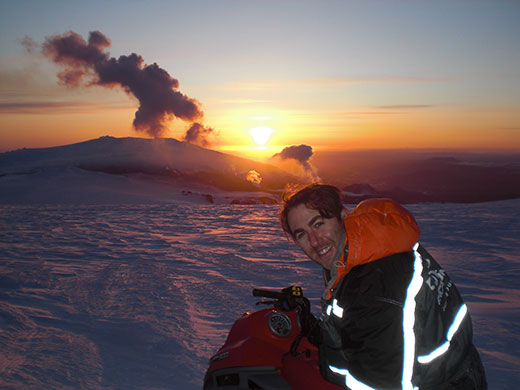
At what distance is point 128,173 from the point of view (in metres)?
23.0

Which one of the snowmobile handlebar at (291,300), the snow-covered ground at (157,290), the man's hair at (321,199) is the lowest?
the snow-covered ground at (157,290)

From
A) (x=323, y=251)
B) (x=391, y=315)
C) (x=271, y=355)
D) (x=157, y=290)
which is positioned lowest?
(x=157, y=290)

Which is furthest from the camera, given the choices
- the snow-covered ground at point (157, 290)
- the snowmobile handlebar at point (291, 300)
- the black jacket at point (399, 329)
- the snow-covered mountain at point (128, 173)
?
the snow-covered mountain at point (128, 173)

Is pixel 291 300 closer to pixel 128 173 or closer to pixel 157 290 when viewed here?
pixel 157 290

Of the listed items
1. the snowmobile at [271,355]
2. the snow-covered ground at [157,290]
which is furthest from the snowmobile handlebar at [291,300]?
the snow-covered ground at [157,290]

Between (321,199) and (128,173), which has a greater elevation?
(321,199)

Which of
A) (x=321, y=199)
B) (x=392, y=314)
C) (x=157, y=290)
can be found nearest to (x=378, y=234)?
(x=392, y=314)

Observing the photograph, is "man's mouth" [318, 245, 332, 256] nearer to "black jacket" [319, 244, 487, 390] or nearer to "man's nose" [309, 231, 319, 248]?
"man's nose" [309, 231, 319, 248]

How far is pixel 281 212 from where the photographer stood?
1784 millimetres

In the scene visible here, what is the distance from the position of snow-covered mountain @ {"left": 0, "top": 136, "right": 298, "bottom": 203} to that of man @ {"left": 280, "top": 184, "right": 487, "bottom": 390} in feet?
43.3

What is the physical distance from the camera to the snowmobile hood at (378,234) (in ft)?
4.09

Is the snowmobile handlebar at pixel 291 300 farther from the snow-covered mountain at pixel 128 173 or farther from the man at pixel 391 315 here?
the snow-covered mountain at pixel 128 173

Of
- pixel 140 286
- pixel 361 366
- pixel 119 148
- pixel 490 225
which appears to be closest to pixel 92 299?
pixel 140 286

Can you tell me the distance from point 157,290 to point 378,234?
11.1 feet
